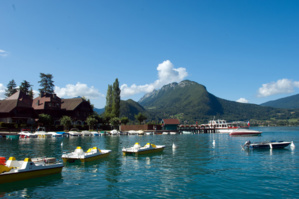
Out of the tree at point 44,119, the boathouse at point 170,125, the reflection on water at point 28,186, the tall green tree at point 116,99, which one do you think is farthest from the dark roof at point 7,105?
the reflection on water at point 28,186

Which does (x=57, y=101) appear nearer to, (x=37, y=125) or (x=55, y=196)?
(x=37, y=125)

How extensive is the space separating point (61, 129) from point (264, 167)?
80.2 meters

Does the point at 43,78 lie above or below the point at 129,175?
above

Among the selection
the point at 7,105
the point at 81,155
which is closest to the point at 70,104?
the point at 7,105

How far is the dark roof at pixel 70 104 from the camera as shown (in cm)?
9734

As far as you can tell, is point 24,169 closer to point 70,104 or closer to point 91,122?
point 91,122

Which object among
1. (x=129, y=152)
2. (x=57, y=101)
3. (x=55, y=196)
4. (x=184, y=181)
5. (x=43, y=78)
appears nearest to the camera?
(x=55, y=196)

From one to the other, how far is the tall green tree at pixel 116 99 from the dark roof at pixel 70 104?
17031 millimetres

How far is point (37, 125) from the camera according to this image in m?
84.1

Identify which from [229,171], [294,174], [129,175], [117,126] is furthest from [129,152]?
[117,126]

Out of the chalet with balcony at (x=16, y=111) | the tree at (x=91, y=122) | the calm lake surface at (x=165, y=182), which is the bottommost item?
the calm lake surface at (x=165, y=182)

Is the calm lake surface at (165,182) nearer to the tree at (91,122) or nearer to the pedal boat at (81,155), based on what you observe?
the pedal boat at (81,155)

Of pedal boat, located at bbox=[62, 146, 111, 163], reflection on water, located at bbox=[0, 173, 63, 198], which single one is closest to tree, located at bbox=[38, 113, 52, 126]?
pedal boat, located at bbox=[62, 146, 111, 163]

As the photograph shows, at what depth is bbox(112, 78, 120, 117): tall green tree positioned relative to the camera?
110750mm
